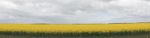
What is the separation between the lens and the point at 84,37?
60.6ft

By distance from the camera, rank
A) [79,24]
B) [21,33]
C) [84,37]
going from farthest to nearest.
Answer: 1. [79,24]
2. [21,33]
3. [84,37]

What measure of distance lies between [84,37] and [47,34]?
11.2 feet

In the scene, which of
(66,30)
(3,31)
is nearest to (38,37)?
(66,30)

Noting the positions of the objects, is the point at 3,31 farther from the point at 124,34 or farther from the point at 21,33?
the point at 124,34

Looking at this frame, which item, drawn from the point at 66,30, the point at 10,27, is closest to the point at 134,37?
the point at 66,30

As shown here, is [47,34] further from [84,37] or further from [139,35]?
[139,35]

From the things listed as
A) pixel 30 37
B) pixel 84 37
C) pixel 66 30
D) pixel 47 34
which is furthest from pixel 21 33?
pixel 84 37

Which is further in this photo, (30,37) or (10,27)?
(10,27)

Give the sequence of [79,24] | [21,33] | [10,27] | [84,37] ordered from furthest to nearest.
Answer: [79,24], [10,27], [21,33], [84,37]

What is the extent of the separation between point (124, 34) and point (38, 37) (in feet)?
26.4

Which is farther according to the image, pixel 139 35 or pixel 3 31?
pixel 3 31

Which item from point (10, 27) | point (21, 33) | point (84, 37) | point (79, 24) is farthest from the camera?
point (79, 24)

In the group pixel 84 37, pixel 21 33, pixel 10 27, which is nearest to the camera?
pixel 84 37

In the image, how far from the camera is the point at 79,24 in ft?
75.4
